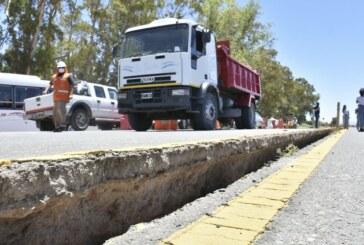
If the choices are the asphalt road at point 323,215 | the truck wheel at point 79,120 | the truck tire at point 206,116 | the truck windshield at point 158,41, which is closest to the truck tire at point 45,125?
the truck wheel at point 79,120

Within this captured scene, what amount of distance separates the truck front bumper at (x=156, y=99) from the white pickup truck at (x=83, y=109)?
3.83 metres

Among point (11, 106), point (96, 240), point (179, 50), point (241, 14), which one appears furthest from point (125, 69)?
point (241, 14)

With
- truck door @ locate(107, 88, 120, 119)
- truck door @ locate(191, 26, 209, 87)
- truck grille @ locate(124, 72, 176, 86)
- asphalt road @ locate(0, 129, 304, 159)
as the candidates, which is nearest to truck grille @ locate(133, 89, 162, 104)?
truck grille @ locate(124, 72, 176, 86)

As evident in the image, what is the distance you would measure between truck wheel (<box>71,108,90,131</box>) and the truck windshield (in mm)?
4379

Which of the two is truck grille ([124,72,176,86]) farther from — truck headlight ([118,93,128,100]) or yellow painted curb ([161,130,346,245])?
yellow painted curb ([161,130,346,245])

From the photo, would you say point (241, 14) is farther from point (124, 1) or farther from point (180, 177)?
point (180, 177)

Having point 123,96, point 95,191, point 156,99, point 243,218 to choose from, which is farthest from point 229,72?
point 95,191

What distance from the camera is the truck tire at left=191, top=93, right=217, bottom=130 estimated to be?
991cm

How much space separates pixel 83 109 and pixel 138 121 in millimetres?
3582

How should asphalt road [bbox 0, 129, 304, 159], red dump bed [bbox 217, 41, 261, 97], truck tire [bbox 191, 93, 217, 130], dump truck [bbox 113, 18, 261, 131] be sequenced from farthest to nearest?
red dump bed [bbox 217, 41, 261, 97], truck tire [bbox 191, 93, 217, 130], dump truck [bbox 113, 18, 261, 131], asphalt road [bbox 0, 129, 304, 159]

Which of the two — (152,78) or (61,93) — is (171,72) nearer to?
(152,78)

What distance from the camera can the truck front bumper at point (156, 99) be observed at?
9.33 m

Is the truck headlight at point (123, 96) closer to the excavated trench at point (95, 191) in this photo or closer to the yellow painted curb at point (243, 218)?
the yellow painted curb at point (243, 218)

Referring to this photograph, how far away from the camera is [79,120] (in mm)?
13836
